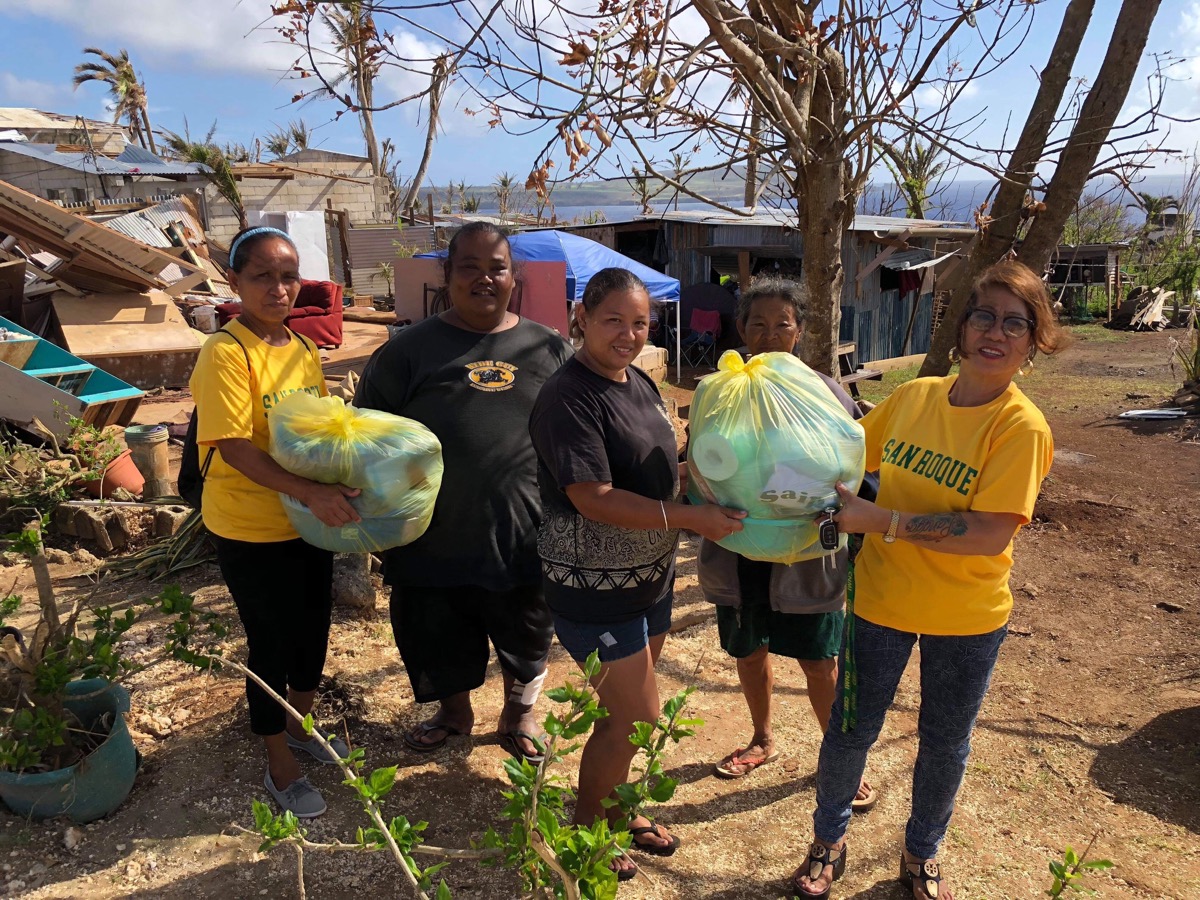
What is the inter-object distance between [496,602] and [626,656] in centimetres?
73

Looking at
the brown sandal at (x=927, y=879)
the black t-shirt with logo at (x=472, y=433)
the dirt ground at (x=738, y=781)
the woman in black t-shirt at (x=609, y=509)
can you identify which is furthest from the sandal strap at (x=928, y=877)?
the black t-shirt with logo at (x=472, y=433)

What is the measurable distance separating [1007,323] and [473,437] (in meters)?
1.45

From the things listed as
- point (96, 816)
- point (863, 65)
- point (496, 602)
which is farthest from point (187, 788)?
point (863, 65)

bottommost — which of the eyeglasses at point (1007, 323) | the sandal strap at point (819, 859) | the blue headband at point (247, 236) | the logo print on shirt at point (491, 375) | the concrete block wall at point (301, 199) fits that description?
the sandal strap at point (819, 859)

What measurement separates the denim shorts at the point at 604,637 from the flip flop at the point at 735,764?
36.6 inches

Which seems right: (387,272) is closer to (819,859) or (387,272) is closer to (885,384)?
(885,384)

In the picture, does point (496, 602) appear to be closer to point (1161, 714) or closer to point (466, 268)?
point (466, 268)

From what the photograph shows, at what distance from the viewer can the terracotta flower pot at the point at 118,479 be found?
5.00 m

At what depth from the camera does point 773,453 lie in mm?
1721

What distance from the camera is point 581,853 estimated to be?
1410 mm

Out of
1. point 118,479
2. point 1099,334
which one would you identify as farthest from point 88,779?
point 1099,334

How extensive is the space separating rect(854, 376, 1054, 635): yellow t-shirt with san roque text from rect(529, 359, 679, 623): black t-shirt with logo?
545 mm

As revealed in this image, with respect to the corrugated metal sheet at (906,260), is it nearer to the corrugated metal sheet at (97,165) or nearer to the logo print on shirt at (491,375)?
the logo print on shirt at (491,375)

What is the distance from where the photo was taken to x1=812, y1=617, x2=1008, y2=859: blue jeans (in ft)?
6.52
